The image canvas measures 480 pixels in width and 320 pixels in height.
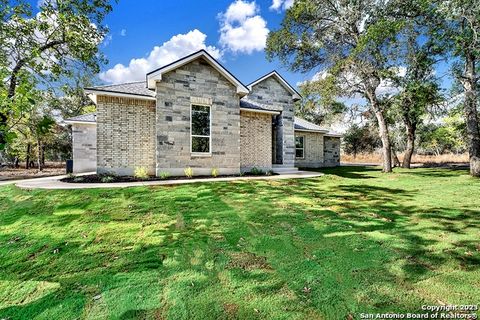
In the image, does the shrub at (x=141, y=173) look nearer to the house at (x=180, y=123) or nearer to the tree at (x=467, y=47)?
the house at (x=180, y=123)

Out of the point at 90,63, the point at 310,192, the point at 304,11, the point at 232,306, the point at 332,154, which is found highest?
the point at 304,11

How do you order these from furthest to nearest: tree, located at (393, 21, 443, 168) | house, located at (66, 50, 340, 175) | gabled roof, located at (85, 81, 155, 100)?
tree, located at (393, 21, 443, 168)
house, located at (66, 50, 340, 175)
gabled roof, located at (85, 81, 155, 100)

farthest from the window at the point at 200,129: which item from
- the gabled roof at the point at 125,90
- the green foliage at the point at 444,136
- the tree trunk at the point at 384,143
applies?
the green foliage at the point at 444,136

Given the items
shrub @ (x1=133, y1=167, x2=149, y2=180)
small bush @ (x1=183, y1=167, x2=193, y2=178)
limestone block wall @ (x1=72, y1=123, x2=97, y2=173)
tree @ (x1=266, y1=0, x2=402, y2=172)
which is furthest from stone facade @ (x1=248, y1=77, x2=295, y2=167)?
limestone block wall @ (x1=72, y1=123, x2=97, y2=173)

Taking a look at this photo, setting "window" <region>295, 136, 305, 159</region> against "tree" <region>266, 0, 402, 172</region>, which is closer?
"tree" <region>266, 0, 402, 172</region>

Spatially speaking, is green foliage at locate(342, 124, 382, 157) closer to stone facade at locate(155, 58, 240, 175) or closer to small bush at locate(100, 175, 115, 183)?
stone facade at locate(155, 58, 240, 175)

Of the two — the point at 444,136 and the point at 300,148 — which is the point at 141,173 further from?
the point at 444,136

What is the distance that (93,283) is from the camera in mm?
3047

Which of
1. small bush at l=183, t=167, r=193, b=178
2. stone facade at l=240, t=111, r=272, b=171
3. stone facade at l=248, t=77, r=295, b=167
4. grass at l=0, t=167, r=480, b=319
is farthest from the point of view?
stone facade at l=248, t=77, r=295, b=167

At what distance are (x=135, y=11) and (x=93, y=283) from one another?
485 inches

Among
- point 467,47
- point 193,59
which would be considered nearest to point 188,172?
point 193,59

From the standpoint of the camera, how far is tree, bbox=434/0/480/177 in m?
10.0

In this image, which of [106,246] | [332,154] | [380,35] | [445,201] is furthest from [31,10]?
[332,154]

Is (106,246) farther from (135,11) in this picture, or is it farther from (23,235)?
(135,11)
